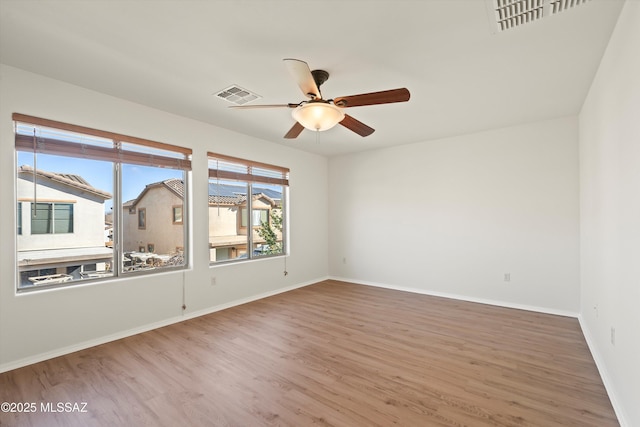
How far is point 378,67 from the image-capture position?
2576mm

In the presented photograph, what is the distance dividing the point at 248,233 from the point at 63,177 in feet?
7.98

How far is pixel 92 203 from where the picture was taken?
3.19 metres

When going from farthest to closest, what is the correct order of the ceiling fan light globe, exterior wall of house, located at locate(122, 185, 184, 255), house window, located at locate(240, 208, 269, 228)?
house window, located at locate(240, 208, 269, 228) < exterior wall of house, located at locate(122, 185, 184, 255) < the ceiling fan light globe

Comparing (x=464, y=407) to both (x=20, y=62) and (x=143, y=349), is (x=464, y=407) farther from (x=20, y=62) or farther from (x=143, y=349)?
(x=20, y=62)

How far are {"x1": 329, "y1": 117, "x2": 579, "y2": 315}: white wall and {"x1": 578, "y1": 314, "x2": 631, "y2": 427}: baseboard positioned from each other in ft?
3.23

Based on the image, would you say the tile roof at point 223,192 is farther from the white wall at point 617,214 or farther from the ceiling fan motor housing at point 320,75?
the white wall at point 617,214

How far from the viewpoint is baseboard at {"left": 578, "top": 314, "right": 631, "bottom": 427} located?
184 cm

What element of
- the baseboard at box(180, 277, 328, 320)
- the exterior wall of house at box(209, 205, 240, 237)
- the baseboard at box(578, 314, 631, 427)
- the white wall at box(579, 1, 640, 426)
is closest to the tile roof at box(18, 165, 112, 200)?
the exterior wall of house at box(209, 205, 240, 237)

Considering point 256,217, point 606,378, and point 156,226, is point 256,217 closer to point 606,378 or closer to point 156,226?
point 156,226


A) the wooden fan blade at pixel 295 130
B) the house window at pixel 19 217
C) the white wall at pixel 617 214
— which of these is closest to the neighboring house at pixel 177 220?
the house window at pixel 19 217

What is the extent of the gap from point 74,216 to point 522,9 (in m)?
4.25

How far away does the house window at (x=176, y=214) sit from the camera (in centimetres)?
391

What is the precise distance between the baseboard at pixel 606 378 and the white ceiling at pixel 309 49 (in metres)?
2.53

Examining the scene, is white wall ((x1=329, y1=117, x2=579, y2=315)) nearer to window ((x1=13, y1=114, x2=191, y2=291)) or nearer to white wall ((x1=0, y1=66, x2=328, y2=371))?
white wall ((x1=0, y1=66, x2=328, y2=371))
